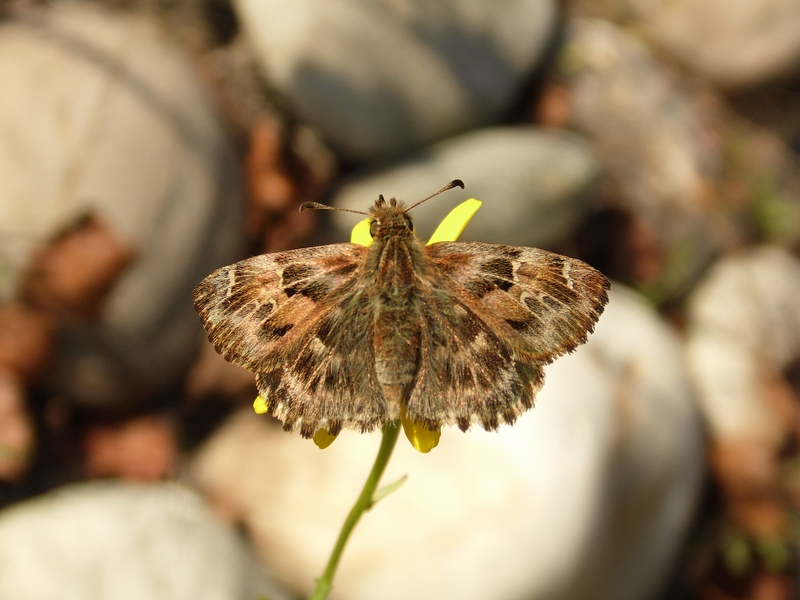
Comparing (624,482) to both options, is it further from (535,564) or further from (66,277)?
(66,277)

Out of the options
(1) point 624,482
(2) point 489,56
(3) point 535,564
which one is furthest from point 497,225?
(3) point 535,564

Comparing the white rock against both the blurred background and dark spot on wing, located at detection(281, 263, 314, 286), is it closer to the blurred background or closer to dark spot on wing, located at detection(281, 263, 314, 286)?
the blurred background

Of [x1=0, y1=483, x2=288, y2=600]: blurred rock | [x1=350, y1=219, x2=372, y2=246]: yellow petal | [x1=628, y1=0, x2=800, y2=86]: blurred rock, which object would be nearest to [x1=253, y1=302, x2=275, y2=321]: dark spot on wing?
[x1=350, y1=219, x2=372, y2=246]: yellow petal

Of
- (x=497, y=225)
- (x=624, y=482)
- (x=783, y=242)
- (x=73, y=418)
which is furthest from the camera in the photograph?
(x=783, y=242)

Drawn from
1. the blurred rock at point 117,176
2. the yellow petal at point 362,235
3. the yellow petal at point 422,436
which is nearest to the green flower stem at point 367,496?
the yellow petal at point 422,436

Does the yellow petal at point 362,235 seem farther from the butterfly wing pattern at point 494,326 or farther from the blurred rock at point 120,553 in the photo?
the blurred rock at point 120,553

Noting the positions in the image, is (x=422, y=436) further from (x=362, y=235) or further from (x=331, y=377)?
(x=362, y=235)

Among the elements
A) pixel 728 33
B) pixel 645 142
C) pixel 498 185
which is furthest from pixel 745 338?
pixel 728 33
